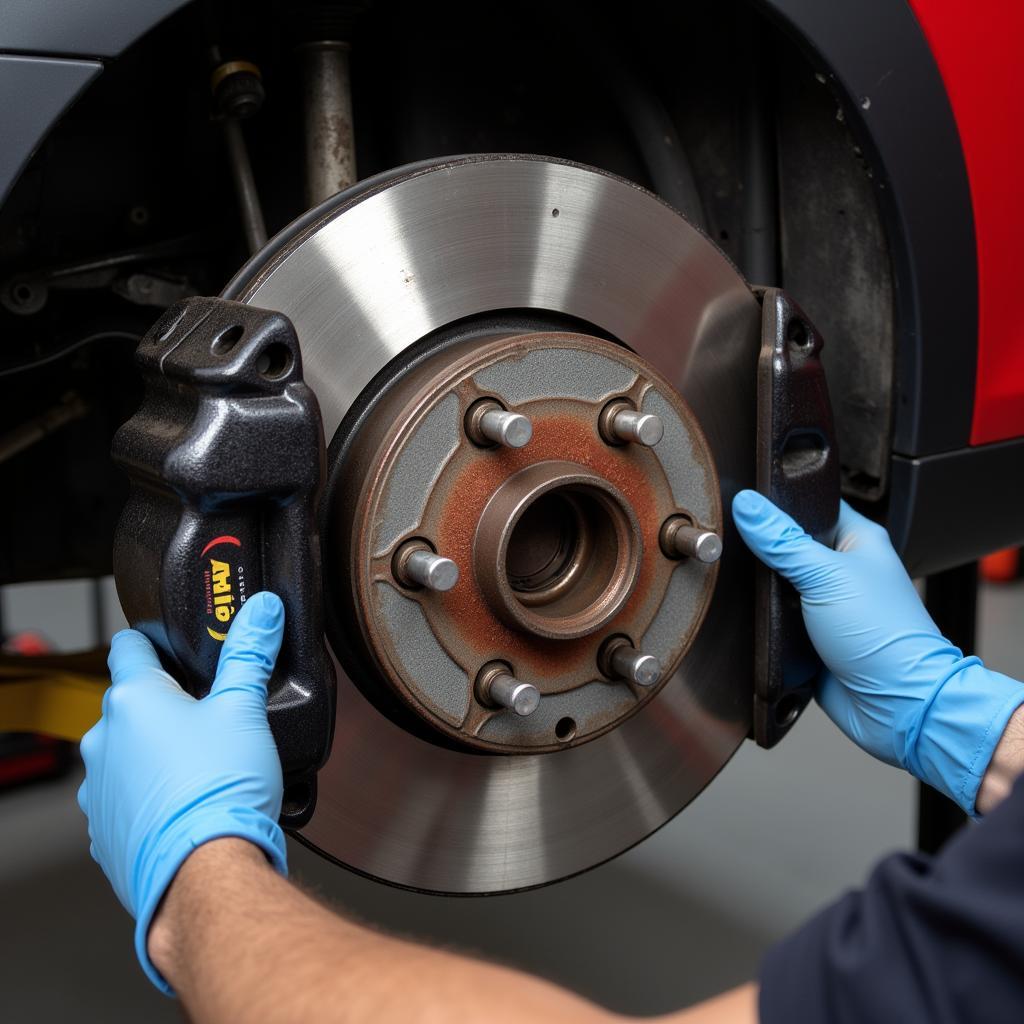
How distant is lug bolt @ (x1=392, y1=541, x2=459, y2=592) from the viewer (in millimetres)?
644

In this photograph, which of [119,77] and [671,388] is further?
[119,77]

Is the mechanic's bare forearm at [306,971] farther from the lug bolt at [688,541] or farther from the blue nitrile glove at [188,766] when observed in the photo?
the lug bolt at [688,541]

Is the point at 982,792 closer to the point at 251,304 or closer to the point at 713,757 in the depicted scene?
the point at 713,757

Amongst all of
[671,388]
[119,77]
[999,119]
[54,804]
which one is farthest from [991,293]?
[54,804]

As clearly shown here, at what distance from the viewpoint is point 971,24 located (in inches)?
33.4

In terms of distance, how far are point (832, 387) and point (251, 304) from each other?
1.63 feet

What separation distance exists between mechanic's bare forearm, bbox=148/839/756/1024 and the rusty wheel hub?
6.1 inches

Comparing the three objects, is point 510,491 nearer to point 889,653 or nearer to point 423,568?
point 423,568

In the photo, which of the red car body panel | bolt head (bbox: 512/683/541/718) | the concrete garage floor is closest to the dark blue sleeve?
bolt head (bbox: 512/683/541/718)

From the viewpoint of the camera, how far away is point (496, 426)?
66 centimetres

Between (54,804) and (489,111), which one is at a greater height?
(489,111)

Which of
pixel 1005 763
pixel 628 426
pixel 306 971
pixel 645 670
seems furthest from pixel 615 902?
pixel 306 971

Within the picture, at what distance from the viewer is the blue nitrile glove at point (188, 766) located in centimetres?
60

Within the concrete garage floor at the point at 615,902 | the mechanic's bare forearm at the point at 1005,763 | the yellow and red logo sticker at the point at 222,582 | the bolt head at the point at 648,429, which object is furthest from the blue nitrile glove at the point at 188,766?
the concrete garage floor at the point at 615,902
